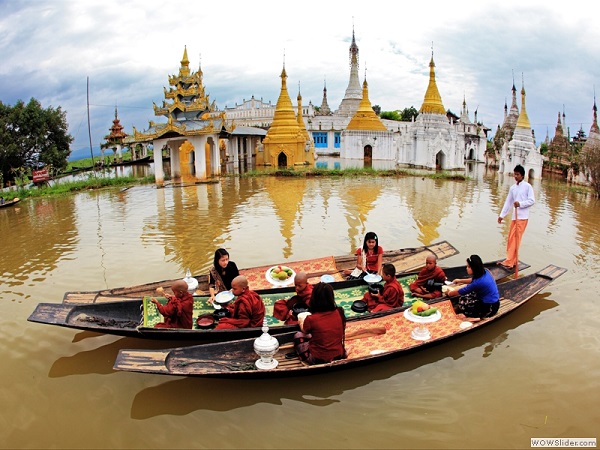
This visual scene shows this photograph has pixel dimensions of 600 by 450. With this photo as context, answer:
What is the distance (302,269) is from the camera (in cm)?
797

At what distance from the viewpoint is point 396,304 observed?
641cm

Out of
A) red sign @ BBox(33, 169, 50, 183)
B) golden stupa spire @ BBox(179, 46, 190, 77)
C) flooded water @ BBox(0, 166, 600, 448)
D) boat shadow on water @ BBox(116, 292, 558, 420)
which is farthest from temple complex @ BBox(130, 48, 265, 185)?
boat shadow on water @ BBox(116, 292, 558, 420)

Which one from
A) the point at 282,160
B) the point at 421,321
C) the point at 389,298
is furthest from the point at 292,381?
the point at 282,160

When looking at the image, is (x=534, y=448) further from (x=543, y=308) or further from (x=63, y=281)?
(x=63, y=281)

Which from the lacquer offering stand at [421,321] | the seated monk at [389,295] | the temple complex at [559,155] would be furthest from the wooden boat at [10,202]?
the temple complex at [559,155]

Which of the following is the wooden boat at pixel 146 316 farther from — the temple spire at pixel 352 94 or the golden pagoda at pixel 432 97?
the temple spire at pixel 352 94

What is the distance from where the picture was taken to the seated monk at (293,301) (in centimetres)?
609

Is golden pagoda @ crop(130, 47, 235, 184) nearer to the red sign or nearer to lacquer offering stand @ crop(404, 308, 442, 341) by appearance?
the red sign

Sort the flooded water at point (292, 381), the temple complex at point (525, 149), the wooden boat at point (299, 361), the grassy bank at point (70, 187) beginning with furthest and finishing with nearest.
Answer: the temple complex at point (525, 149)
the grassy bank at point (70, 187)
the wooden boat at point (299, 361)
the flooded water at point (292, 381)

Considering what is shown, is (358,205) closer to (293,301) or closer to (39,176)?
(293,301)

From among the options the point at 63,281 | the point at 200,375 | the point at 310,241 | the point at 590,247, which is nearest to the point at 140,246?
the point at 63,281

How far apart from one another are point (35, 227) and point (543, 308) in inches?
534

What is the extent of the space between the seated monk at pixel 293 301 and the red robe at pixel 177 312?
1.23m

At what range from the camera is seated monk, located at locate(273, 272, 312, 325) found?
20.0 ft
